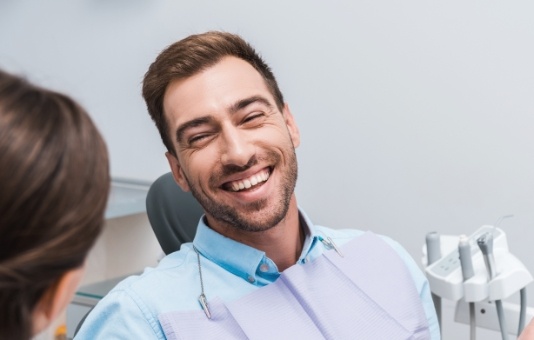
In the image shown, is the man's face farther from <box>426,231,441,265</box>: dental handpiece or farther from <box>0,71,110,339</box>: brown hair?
<box>0,71,110,339</box>: brown hair

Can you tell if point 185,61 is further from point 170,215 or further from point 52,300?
point 52,300

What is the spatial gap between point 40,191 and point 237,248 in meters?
0.72

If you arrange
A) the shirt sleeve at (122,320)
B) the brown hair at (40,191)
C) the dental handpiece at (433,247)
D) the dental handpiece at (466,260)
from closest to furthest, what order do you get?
the brown hair at (40,191)
the shirt sleeve at (122,320)
the dental handpiece at (466,260)
the dental handpiece at (433,247)

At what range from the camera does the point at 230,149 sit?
1310 mm

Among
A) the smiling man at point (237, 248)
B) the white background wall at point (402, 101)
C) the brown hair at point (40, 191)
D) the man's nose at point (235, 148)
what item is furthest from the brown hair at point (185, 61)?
the brown hair at point (40, 191)

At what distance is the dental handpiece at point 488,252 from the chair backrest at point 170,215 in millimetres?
586

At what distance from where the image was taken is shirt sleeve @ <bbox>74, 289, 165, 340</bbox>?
4.01ft

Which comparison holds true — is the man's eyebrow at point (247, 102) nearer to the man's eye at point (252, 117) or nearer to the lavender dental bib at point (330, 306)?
the man's eye at point (252, 117)

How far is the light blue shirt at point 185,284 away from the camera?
124 centimetres

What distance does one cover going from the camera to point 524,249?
1993 mm

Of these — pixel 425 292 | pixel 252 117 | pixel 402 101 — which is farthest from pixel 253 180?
pixel 402 101

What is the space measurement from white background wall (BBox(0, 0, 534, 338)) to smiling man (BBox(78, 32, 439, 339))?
648 millimetres

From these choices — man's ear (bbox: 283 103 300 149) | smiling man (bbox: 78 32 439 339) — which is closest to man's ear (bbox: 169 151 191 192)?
smiling man (bbox: 78 32 439 339)

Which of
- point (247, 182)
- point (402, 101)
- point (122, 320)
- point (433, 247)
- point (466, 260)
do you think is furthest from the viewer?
point (402, 101)
